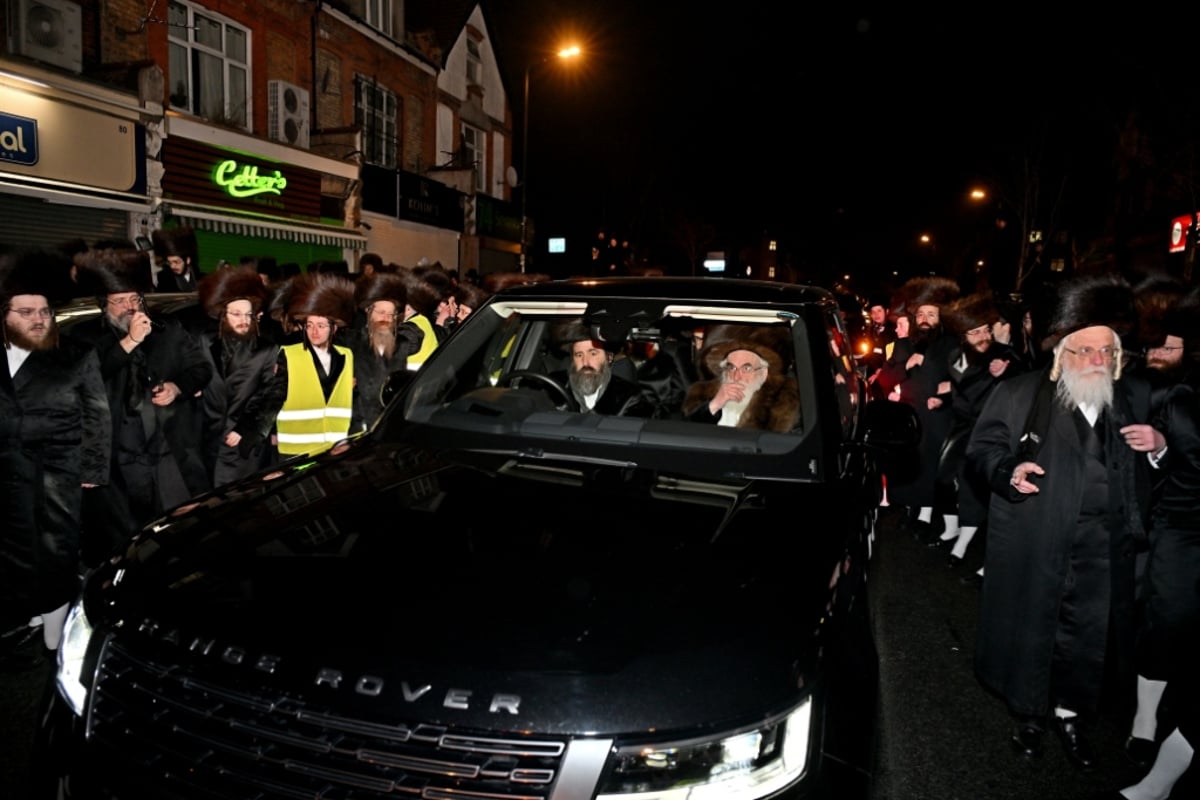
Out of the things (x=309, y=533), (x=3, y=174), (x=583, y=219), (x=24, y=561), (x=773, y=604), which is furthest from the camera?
(x=583, y=219)

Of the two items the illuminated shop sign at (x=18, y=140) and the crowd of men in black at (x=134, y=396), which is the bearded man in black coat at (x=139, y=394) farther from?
the illuminated shop sign at (x=18, y=140)

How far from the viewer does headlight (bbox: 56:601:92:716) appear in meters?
1.91

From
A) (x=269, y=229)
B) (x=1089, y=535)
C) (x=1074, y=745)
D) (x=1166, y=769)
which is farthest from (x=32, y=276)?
(x=269, y=229)

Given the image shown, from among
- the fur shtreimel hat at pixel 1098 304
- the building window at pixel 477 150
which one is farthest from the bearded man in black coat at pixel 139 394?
the building window at pixel 477 150

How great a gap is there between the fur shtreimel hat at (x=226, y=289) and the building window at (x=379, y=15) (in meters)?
17.2

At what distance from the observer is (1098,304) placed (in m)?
3.39

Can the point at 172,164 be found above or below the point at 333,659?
→ above

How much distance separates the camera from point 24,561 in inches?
160

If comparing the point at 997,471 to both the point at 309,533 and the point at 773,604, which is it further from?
the point at 309,533

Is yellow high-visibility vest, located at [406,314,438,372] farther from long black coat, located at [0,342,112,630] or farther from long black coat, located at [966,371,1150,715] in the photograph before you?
long black coat, located at [966,371,1150,715]

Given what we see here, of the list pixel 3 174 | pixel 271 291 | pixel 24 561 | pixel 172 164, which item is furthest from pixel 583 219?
pixel 24 561

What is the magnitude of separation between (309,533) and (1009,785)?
3015 mm

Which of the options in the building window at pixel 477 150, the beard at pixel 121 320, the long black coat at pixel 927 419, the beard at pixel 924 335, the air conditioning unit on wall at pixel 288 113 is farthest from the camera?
the building window at pixel 477 150

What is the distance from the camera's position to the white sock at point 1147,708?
3.62m
